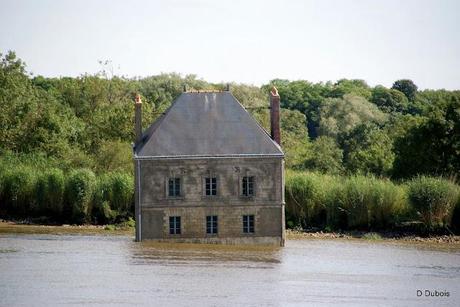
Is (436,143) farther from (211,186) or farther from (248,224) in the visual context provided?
(211,186)

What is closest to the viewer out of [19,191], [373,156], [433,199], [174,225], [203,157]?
[203,157]

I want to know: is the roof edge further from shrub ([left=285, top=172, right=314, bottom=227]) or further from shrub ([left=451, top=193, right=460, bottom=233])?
shrub ([left=451, top=193, right=460, bottom=233])

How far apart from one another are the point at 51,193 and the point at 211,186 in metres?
13.8

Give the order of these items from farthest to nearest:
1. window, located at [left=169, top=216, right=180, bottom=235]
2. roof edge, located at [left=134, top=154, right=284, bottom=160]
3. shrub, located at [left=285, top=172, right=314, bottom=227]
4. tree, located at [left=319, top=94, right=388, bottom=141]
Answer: tree, located at [left=319, top=94, right=388, bottom=141]
shrub, located at [left=285, top=172, right=314, bottom=227]
window, located at [left=169, top=216, right=180, bottom=235]
roof edge, located at [left=134, top=154, right=284, bottom=160]

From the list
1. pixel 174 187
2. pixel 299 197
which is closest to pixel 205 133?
pixel 174 187

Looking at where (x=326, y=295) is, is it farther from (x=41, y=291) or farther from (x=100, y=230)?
(x=100, y=230)

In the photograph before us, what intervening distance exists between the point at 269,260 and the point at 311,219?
43.4 ft

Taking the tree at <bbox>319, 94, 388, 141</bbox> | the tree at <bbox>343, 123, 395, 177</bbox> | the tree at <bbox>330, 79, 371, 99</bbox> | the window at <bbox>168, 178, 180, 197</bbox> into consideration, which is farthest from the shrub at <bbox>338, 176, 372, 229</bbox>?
the tree at <bbox>330, 79, 371, 99</bbox>

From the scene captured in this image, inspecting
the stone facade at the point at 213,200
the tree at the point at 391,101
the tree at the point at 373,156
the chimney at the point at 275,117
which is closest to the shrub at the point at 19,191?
the stone facade at the point at 213,200

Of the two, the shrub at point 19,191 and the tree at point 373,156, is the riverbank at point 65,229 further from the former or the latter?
the tree at point 373,156

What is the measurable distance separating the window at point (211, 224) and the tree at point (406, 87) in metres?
60.3

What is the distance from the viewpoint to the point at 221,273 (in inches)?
1614

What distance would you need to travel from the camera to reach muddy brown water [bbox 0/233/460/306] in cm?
3566

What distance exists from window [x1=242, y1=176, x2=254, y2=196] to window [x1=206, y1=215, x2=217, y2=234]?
6.12 ft
